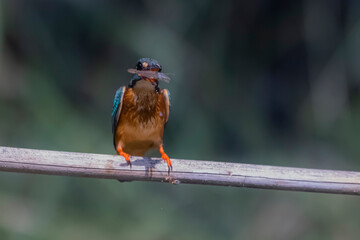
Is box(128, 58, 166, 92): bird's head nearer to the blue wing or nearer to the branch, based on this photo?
the blue wing

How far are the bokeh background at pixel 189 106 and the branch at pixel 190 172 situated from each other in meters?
2.29

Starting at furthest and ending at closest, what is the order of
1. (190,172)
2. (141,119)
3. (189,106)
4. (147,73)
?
1. (189,106)
2. (141,119)
3. (147,73)
4. (190,172)

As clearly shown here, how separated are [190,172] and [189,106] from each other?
2900 millimetres

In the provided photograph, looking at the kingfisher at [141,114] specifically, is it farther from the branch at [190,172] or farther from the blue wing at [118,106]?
the branch at [190,172]

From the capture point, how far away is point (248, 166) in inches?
85.6

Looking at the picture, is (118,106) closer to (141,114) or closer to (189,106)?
(141,114)

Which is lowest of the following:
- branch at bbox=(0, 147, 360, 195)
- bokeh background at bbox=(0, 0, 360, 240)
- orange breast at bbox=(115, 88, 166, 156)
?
branch at bbox=(0, 147, 360, 195)

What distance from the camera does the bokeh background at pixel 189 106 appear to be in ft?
14.8

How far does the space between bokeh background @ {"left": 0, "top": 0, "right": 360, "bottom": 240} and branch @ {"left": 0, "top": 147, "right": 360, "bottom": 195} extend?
2287 mm

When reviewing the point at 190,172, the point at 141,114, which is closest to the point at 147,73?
the point at 141,114

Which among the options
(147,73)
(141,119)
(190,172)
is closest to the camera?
(190,172)

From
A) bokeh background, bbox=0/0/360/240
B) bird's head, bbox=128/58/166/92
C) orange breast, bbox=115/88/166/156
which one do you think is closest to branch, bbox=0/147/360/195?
bird's head, bbox=128/58/166/92

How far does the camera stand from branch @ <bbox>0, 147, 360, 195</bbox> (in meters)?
2.11

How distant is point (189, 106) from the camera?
505cm
